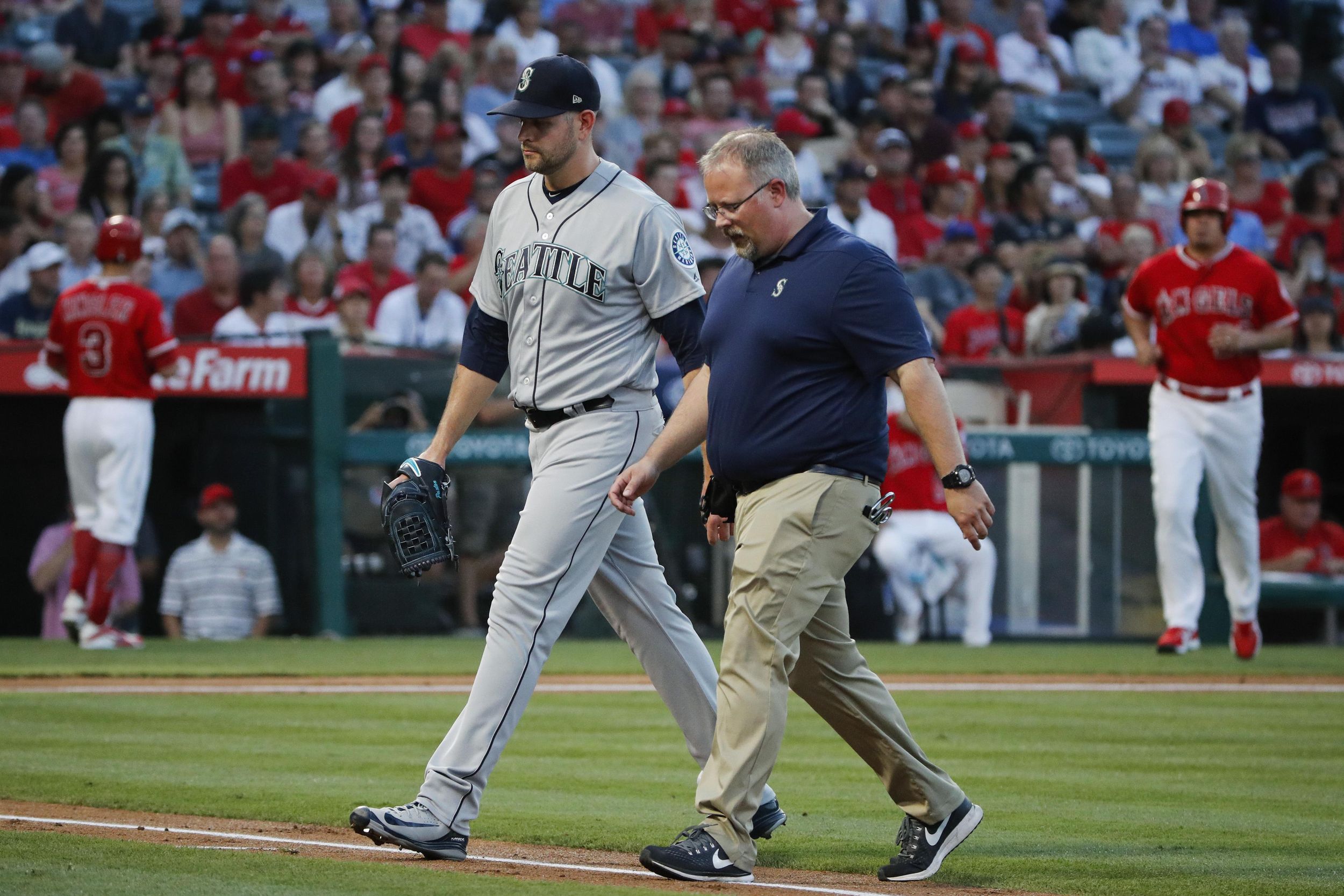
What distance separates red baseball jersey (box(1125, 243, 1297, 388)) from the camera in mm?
10328

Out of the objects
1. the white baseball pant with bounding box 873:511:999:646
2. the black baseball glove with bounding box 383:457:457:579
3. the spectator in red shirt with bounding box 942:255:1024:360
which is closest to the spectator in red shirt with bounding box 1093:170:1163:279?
the spectator in red shirt with bounding box 942:255:1024:360

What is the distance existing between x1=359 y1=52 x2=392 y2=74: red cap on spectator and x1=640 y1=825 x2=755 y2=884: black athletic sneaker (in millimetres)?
12467

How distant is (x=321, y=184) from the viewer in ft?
Result: 48.5

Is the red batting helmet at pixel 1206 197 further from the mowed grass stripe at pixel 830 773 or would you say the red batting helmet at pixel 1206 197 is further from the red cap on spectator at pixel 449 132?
the red cap on spectator at pixel 449 132

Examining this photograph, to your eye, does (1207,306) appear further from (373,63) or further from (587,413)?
(373,63)

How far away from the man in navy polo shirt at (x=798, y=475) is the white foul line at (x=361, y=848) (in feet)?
0.55

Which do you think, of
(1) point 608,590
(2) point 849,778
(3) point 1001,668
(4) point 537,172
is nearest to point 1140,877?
(1) point 608,590

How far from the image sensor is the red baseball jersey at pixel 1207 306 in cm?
1033

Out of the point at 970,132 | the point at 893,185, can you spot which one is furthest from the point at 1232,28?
the point at 893,185

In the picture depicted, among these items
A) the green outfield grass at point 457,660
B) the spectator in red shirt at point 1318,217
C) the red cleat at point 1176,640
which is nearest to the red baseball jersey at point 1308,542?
the green outfield grass at point 457,660

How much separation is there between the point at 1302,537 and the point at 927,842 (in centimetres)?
917

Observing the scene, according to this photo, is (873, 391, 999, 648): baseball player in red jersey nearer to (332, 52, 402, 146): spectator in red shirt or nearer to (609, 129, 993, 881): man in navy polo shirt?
(332, 52, 402, 146): spectator in red shirt

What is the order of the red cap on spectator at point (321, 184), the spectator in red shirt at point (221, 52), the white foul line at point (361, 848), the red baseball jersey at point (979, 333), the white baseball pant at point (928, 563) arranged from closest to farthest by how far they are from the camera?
the white foul line at point (361, 848), the white baseball pant at point (928, 563), the red baseball jersey at point (979, 333), the red cap on spectator at point (321, 184), the spectator in red shirt at point (221, 52)

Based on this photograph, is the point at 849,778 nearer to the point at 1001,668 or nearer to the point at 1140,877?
the point at 1140,877
